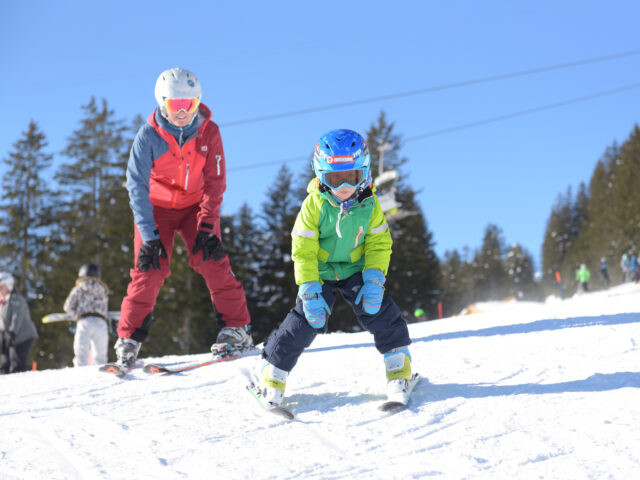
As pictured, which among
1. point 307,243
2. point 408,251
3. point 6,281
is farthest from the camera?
point 408,251

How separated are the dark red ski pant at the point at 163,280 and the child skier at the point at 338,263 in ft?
4.94

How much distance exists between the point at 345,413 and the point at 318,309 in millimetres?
562

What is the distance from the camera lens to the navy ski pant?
2.97 m

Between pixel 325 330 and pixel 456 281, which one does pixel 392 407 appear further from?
pixel 456 281

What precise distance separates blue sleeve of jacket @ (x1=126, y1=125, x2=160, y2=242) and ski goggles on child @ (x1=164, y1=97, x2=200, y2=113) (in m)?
0.24

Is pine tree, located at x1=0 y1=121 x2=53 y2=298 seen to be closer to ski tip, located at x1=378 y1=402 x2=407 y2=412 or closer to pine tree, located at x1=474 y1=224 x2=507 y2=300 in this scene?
ski tip, located at x1=378 y1=402 x2=407 y2=412

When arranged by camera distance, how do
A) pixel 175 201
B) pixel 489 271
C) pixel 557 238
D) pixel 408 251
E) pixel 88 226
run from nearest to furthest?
pixel 175 201 < pixel 88 226 < pixel 408 251 < pixel 557 238 < pixel 489 271

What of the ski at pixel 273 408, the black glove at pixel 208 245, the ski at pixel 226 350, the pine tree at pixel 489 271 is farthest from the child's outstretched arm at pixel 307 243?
the pine tree at pixel 489 271

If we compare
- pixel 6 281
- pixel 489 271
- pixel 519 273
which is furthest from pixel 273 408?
pixel 519 273

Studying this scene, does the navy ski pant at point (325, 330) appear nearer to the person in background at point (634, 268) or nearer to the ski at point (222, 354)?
the ski at point (222, 354)

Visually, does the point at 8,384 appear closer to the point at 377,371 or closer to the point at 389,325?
the point at 377,371

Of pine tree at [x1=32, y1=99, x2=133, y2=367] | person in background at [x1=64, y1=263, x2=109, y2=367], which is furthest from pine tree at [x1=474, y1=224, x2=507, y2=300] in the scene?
person in background at [x1=64, y1=263, x2=109, y2=367]

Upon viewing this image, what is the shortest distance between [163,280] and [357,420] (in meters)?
2.13

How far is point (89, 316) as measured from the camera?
7199mm
